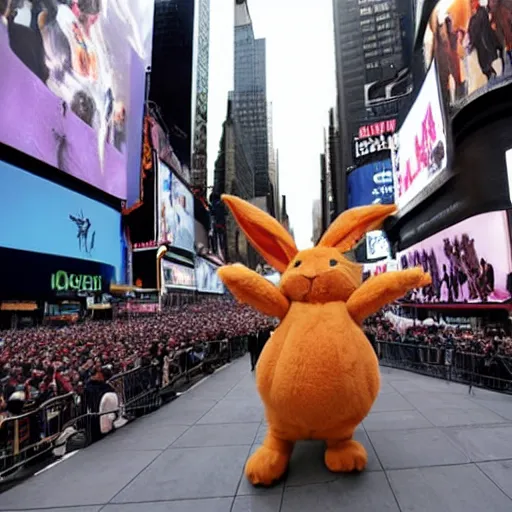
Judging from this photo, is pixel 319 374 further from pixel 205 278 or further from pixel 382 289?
pixel 205 278

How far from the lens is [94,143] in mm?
31484

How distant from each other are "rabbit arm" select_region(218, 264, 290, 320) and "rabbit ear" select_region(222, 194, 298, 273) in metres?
0.57

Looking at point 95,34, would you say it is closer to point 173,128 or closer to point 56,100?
point 56,100

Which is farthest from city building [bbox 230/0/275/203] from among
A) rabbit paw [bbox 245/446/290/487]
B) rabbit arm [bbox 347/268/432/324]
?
rabbit paw [bbox 245/446/290/487]

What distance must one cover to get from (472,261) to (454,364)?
11614 mm

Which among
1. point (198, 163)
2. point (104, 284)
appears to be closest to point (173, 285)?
point (104, 284)

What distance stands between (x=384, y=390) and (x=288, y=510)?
5135mm

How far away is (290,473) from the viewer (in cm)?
389

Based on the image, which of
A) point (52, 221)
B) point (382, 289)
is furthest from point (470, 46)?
point (52, 221)

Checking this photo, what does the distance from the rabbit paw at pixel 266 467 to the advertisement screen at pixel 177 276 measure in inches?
1666

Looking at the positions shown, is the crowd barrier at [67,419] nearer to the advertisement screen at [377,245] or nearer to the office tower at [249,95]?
the advertisement screen at [377,245]

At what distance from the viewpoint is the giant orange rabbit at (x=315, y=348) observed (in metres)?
3.31

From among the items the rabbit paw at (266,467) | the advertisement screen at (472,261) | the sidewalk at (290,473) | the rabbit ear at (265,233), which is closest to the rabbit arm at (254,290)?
the rabbit ear at (265,233)

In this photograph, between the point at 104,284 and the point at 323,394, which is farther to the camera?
the point at 104,284
